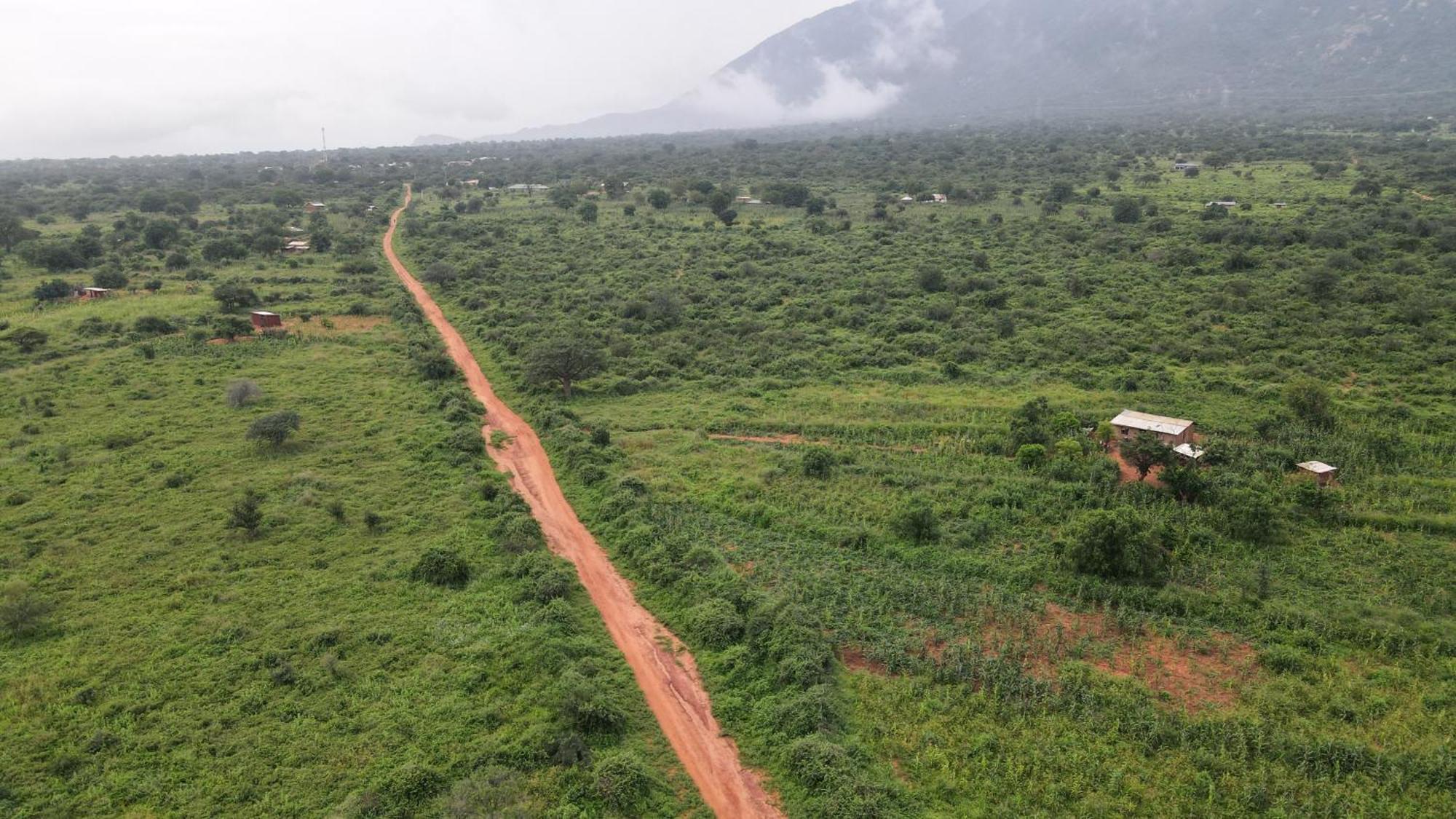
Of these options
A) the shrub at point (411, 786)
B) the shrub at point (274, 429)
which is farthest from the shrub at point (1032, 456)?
the shrub at point (274, 429)

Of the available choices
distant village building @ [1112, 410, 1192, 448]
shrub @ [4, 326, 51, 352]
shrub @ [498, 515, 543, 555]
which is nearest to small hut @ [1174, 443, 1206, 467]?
distant village building @ [1112, 410, 1192, 448]

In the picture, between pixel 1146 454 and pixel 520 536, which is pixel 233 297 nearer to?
pixel 520 536

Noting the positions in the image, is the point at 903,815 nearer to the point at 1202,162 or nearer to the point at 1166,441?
the point at 1166,441

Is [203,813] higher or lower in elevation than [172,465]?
lower

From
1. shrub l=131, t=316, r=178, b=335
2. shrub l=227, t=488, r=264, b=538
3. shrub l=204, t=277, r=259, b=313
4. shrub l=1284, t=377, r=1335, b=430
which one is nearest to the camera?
shrub l=227, t=488, r=264, b=538

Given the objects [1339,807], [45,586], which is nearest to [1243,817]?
[1339,807]

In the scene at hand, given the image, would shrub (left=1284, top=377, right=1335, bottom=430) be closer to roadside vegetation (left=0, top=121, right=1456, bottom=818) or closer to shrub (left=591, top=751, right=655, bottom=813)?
roadside vegetation (left=0, top=121, right=1456, bottom=818)

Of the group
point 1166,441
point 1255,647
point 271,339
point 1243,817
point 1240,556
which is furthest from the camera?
point 271,339
